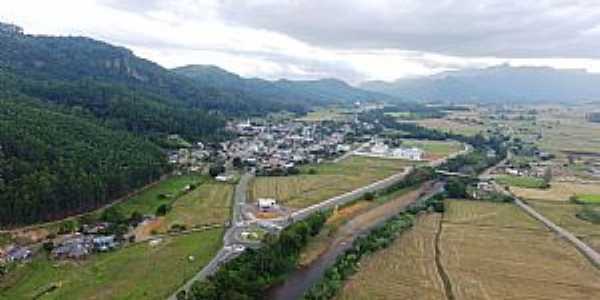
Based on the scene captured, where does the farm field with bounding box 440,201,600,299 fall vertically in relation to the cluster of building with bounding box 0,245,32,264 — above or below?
below

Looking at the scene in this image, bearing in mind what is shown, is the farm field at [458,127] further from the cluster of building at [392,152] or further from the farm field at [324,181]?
the farm field at [324,181]

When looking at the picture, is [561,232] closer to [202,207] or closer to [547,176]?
[547,176]

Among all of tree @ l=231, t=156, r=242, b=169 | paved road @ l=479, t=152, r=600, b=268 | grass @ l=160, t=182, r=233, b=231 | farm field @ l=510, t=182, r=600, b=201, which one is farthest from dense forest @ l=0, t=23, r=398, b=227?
farm field @ l=510, t=182, r=600, b=201

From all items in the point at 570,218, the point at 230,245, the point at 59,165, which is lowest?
the point at 570,218

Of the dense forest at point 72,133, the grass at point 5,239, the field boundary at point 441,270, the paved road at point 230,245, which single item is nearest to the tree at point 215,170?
the dense forest at point 72,133

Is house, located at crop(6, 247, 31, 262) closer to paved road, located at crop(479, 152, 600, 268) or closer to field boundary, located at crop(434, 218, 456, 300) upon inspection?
field boundary, located at crop(434, 218, 456, 300)

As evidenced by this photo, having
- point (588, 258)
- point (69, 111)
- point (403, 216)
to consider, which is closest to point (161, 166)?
point (69, 111)

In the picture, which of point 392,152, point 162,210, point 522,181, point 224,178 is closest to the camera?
point 162,210

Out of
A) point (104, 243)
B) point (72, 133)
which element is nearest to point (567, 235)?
point (104, 243)
